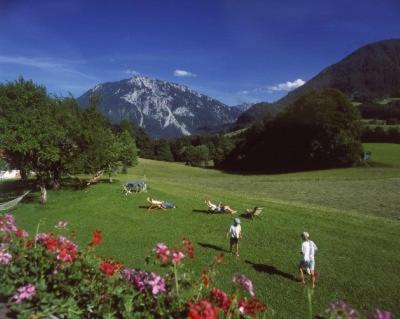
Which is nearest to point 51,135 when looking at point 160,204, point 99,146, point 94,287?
point 99,146

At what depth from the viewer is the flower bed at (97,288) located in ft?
27.1

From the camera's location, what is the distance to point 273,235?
99.0 feet

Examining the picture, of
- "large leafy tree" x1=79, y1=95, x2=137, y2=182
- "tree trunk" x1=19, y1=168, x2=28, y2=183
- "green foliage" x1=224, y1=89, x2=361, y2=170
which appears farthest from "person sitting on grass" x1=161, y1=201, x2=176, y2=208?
"green foliage" x1=224, y1=89, x2=361, y2=170

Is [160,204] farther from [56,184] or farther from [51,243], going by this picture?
[51,243]

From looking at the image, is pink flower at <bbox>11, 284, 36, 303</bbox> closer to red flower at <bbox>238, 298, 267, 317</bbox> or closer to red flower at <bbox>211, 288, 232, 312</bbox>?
red flower at <bbox>211, 288, 232, 312</bbox>

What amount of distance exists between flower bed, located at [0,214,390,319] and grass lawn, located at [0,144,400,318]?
142 inches

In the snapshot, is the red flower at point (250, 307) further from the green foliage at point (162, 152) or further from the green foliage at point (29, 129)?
the green foliage at point (162, 152)

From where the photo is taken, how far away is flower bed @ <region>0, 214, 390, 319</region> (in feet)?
27.1

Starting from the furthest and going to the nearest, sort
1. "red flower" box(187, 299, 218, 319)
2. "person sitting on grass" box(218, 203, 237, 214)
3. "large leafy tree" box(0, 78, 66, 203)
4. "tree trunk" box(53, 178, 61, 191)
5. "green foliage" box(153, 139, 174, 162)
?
"green foliage" box(153, 139, 174, 162), "tree trunk" box(53, 178, 61, 191), "large leafy tree" box(0, 78, 66, 203), "person sitting on grass" box(218, 203, 237, 214), "red flower" box(187, 299, 218, 319)

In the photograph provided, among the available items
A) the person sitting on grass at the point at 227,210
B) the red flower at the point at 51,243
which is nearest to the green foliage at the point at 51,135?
the person sitting on grass at the point at 227,210

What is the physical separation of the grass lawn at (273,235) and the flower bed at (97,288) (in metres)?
3.60

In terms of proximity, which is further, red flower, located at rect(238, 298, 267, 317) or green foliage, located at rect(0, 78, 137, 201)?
green foliage, located at rect(0, 78, 137, 201)

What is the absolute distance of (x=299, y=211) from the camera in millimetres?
39688

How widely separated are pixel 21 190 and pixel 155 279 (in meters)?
50.0
